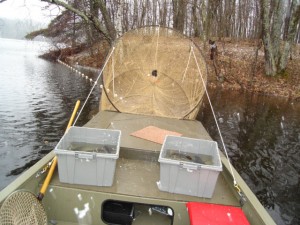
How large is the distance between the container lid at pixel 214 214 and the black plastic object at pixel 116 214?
778 millimetres

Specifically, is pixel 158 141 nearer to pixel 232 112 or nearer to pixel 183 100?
pixel 183 100

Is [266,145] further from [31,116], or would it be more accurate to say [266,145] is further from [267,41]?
[267,41]

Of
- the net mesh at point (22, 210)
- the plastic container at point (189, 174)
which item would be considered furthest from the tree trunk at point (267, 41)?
the net mesh at point (22, 210)

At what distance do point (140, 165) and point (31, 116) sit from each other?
6329mm

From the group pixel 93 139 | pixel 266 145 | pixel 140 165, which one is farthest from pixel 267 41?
pixel 93 139

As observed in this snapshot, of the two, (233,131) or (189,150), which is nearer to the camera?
(189,150)

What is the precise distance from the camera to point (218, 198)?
3.91 m

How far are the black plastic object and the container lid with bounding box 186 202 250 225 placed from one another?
0.78 metres

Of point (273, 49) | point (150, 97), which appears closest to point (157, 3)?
point (273, 49)

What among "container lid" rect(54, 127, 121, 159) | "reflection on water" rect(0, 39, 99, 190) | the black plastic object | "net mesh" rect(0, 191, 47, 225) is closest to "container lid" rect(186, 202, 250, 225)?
the black plastic object

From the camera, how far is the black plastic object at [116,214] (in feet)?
12.4

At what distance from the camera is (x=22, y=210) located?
305 cm

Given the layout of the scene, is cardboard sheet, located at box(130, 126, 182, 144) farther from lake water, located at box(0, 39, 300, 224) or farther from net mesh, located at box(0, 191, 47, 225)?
net mesh, located at box(0, 191, 47, 225)

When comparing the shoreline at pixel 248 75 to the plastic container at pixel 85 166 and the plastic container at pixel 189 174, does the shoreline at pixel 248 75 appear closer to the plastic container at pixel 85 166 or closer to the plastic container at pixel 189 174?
the plastic container at pixel 189 174
